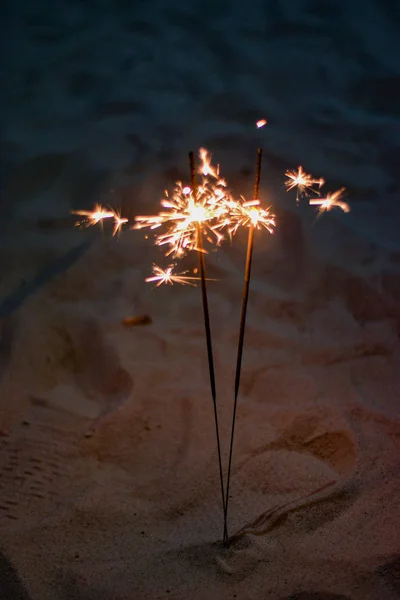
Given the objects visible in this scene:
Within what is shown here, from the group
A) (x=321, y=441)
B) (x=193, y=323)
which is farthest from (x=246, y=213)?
(x=321, y=441)

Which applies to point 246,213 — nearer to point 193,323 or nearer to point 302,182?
point 193,323

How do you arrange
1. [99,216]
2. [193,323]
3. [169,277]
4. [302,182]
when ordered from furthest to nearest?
[302,182], [99,216], [169,277], [193,323]

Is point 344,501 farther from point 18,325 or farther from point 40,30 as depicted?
point 40,30

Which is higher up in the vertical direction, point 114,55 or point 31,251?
point 114,55

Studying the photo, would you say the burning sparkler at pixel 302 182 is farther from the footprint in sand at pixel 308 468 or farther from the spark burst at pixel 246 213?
the footprint in sand at pixel 308 468

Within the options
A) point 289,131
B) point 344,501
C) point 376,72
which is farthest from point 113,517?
point 376,72

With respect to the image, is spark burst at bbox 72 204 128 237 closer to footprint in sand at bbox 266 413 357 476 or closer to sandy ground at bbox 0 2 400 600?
sandy ground at bbox 0 2 400 600

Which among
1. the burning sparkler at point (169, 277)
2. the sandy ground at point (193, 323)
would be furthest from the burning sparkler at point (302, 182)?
the burning sparkler at point (169, 277)

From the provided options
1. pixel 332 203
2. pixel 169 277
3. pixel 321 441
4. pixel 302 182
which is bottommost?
pixel 321 441

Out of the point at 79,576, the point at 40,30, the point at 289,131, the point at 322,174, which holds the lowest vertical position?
the point at 79,576
